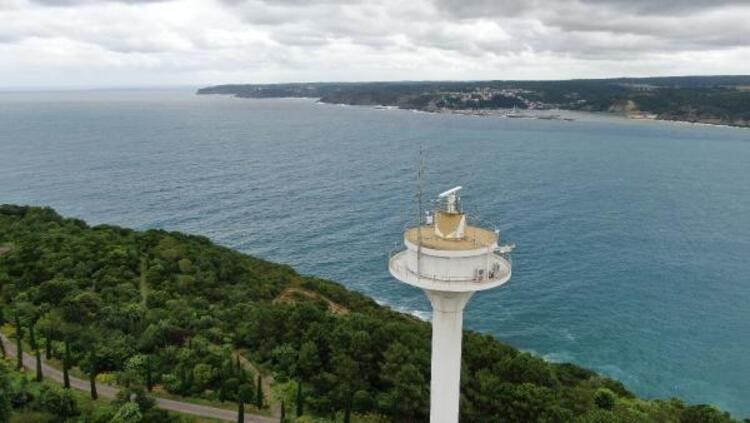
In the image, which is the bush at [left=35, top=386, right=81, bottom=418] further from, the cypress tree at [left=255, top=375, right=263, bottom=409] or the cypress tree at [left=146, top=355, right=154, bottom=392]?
the cypress tree at [left=255, top=375, right=263, bottom=409]

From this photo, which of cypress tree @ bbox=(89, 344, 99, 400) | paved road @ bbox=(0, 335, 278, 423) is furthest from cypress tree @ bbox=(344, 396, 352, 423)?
cypress tree @ bbox=(89, 344, 99, 400)

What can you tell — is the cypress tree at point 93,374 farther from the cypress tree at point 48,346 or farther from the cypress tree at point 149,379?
the cypress tree at point 48,346

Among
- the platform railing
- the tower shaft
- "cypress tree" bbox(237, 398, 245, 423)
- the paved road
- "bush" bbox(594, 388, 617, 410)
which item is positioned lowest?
"bush" bbox(594, 388, 617, 410)

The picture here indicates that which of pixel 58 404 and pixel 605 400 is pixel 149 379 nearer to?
pixel 58 404

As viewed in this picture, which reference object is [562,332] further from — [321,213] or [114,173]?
[114,173]

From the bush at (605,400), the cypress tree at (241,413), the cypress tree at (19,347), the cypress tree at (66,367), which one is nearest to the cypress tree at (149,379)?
the cypress tree at (66,367)

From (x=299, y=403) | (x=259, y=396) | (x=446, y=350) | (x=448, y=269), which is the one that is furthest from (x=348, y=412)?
(x=448, y=269)

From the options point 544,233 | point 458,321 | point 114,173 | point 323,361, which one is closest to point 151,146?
point 114,173
